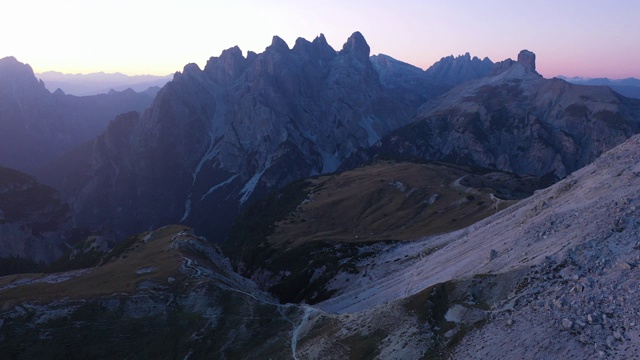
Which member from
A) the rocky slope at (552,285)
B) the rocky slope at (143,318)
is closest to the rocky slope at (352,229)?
the rocky slope at (143,318)

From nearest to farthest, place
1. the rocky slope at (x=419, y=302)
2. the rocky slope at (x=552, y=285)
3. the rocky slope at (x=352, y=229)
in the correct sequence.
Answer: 1. the rocky slope at (x=552, y=285)
2. the rocky slope at (x=419, y=302)
3. the rocky slope at (x=352, y=229)

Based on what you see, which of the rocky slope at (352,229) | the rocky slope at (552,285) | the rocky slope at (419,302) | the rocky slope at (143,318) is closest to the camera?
the rocky slope at (552,285)

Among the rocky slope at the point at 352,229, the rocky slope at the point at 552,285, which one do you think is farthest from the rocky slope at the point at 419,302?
the rocky slope at the point at 352,229

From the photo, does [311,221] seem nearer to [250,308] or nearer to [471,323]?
[250,308]

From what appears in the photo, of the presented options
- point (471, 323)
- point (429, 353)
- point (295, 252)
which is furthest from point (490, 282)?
point (295, 252)

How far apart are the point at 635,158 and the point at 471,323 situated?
153 ft

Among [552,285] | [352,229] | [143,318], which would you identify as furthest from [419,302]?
[352,229]

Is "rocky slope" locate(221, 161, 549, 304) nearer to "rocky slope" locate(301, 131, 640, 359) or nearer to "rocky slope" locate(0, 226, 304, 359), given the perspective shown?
"rocky slope" locate(0, 226, 304, 359)

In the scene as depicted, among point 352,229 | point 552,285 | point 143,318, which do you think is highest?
point 552,285

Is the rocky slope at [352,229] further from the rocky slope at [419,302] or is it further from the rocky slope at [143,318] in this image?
the rocky slope at [143,318]

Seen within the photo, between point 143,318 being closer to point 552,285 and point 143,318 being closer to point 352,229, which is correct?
point 552,285

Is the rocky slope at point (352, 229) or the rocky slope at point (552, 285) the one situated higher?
the rocky slope at point (552, 285)

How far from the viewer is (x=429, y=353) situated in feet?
162

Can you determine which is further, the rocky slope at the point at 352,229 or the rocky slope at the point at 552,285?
the rocky slope at the point at 352,229
